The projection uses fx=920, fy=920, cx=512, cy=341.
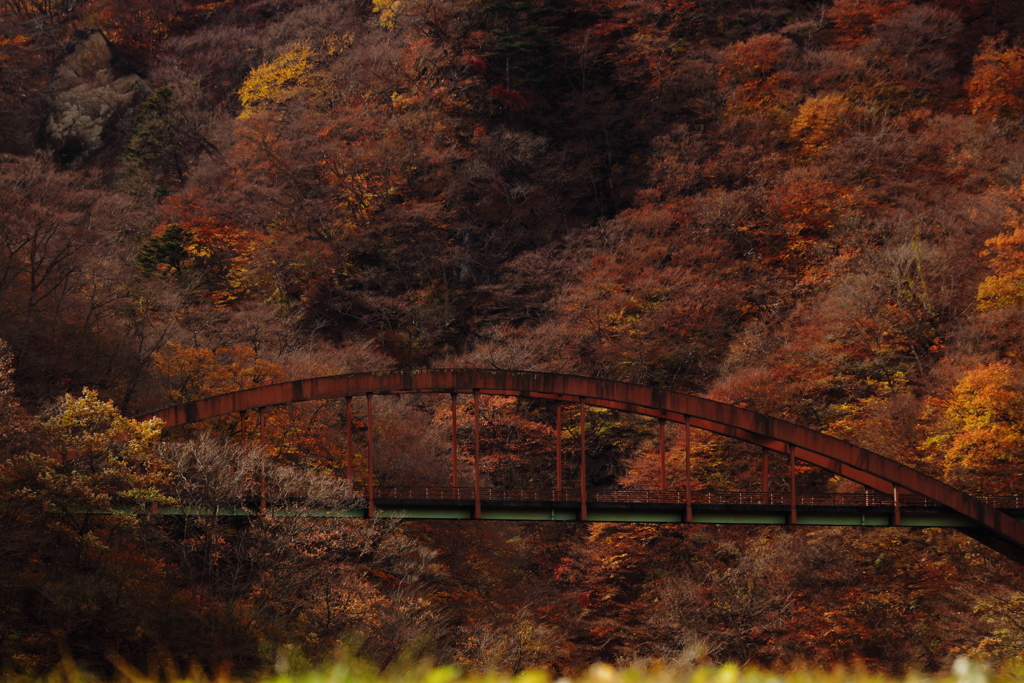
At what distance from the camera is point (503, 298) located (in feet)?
145

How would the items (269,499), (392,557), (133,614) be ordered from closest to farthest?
(133,614)
(269,499)
(392,557)

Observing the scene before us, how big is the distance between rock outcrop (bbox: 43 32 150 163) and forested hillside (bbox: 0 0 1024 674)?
21 cm

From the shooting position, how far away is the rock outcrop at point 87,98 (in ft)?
199

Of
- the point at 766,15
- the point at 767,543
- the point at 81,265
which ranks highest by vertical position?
the point at 766,15

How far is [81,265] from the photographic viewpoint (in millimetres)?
36531

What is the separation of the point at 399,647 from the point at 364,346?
21.7m

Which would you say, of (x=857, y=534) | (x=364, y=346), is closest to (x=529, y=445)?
(x=364, y=346)

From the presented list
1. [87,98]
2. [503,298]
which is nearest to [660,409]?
[503,298]

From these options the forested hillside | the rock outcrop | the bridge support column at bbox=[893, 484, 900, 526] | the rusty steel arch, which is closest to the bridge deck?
the bridge support column at bbox=[893, 484, 900, 526]

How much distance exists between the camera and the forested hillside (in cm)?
2241

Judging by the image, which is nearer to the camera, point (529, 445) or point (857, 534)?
point (857, 534)

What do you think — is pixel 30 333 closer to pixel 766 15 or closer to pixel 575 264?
pixel 575 264

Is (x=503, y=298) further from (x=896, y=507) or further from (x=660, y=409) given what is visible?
(x=896, y=507)

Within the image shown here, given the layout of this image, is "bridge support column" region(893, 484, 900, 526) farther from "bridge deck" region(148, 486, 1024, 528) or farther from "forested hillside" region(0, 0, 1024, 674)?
"forested hillside" region(0, 0, 1024, 674)
